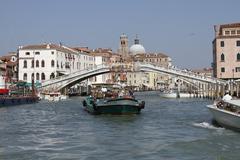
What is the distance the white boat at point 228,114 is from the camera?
9.66 metres

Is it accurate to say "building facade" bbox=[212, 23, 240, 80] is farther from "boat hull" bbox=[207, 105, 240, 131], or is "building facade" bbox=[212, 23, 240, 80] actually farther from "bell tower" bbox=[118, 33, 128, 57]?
"bell tower" bbox=[118, 33, 128, 57]

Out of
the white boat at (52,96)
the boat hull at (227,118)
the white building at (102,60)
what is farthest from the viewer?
the white building at (102,60)

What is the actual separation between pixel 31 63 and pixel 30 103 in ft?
45.1

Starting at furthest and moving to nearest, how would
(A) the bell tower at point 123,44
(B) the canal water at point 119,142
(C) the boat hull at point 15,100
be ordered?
(A) the bell tower at point 123,44, (C) the boat hull at point 15,100, (B) the canal water at point 119,142

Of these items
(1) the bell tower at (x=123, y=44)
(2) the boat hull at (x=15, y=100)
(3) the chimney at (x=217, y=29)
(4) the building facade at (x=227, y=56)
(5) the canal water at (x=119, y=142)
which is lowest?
(5) the canal water at (x=119, y=142)

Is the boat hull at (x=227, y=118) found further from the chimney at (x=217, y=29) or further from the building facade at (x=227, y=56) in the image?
the chimney at (x=217, y=29)

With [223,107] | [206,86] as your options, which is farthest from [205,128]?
[206,86]

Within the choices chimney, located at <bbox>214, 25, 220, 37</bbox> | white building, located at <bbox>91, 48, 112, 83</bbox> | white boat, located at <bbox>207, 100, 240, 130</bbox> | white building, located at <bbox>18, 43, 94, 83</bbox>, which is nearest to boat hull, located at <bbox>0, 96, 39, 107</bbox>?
white building, located at <bbox>18, 43, 94, 83</bbox>

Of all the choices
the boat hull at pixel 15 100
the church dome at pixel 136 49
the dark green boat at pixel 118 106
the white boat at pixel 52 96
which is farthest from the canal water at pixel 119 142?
the church dome at pixel 136 49

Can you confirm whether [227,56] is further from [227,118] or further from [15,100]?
[227,118]

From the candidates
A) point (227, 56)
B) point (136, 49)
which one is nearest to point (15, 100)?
point (227, 56)

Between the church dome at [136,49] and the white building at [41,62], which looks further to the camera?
the church dome at [136,49]

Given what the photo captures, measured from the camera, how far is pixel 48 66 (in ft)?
129

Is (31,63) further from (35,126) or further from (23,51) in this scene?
(35,126)
